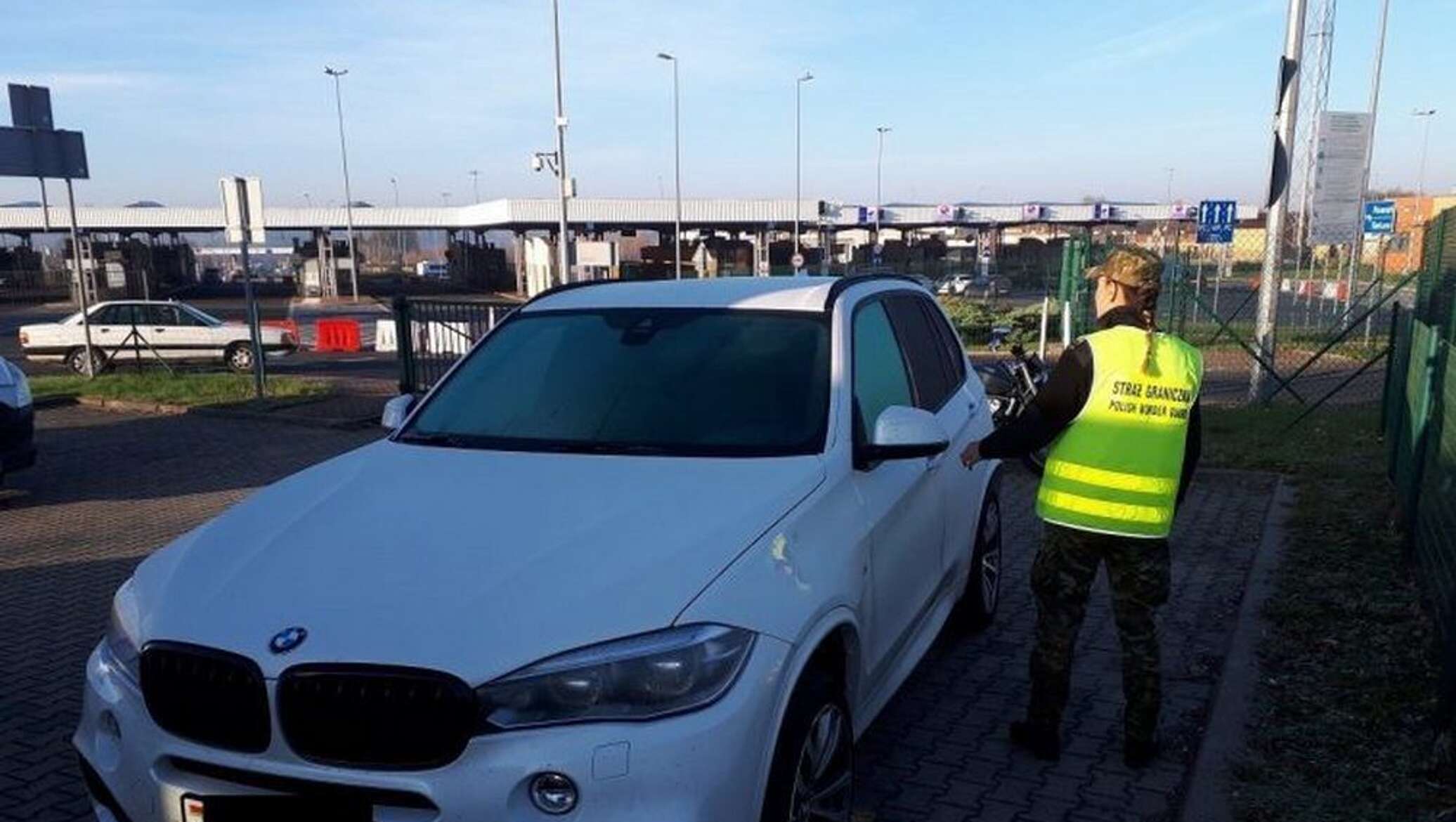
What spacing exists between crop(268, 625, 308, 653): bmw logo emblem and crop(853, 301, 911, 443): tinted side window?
181 cm

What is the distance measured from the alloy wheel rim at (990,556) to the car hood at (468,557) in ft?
7.65

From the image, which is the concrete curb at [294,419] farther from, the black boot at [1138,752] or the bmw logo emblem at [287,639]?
the bmw logo emblem at [287,639]

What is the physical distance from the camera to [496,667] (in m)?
2.34

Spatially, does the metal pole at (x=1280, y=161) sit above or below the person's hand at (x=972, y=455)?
above

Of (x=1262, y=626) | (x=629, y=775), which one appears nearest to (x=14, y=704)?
(x=629, y=775)

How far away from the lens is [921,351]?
467 cm

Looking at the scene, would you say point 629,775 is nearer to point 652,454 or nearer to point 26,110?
point 652,454

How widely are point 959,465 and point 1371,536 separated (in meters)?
3.82

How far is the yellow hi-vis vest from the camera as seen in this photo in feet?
11.8

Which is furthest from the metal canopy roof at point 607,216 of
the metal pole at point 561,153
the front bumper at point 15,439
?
the front bumper at point 15,439

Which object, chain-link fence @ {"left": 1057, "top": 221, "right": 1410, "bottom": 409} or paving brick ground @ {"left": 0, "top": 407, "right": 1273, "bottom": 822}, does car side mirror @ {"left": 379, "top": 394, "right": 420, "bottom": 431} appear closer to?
paving brick ground @ {"left": 0, "top": 407, "right": 1273, "bottom": 822}

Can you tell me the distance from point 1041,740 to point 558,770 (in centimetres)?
240

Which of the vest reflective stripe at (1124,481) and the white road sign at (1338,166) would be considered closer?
the vest reflective stripe at (1124,481)

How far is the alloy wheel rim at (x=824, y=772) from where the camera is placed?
278 cm
